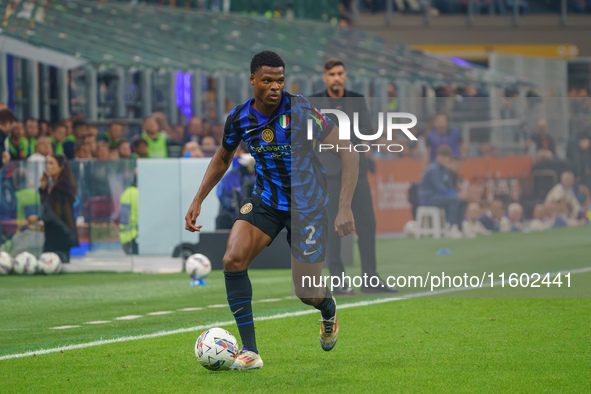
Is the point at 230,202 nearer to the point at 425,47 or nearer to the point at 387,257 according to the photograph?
the point at 387,257

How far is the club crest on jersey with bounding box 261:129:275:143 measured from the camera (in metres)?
6.07

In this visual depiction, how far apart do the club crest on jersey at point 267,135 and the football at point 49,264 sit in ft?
22.7

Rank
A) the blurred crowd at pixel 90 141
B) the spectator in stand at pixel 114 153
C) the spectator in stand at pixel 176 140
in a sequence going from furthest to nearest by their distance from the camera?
the spectator in stand at pixel 176 140
the spectator in stand at pixel 114 153
the blurred crowd at pixel 90 141

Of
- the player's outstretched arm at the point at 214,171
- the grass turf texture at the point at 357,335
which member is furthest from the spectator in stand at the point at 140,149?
the player's outstretched arm at the point at 214,171

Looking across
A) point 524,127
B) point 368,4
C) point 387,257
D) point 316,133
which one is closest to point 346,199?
point 316,133

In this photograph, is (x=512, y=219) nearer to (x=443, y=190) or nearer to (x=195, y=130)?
(x=443, y=190)

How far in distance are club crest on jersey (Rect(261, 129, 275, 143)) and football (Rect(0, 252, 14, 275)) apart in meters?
7.06

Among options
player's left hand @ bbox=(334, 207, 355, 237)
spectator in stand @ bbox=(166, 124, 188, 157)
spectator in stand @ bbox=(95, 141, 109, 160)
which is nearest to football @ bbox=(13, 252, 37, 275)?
spectator in stand @ bbox=(95, 141, 109, 160)

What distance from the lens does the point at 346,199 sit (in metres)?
6.05

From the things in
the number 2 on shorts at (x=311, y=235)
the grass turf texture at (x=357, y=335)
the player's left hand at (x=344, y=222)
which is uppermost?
the player's left hand at (x=344, y=222)

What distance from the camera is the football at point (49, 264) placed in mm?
12242

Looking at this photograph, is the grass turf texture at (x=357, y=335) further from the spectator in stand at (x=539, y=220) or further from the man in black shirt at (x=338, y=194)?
the man in black shirt at (x=338, y=194)

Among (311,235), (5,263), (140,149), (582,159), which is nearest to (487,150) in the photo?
(582,159)

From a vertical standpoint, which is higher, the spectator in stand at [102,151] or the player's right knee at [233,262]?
the spectator in stand at [102,151]
